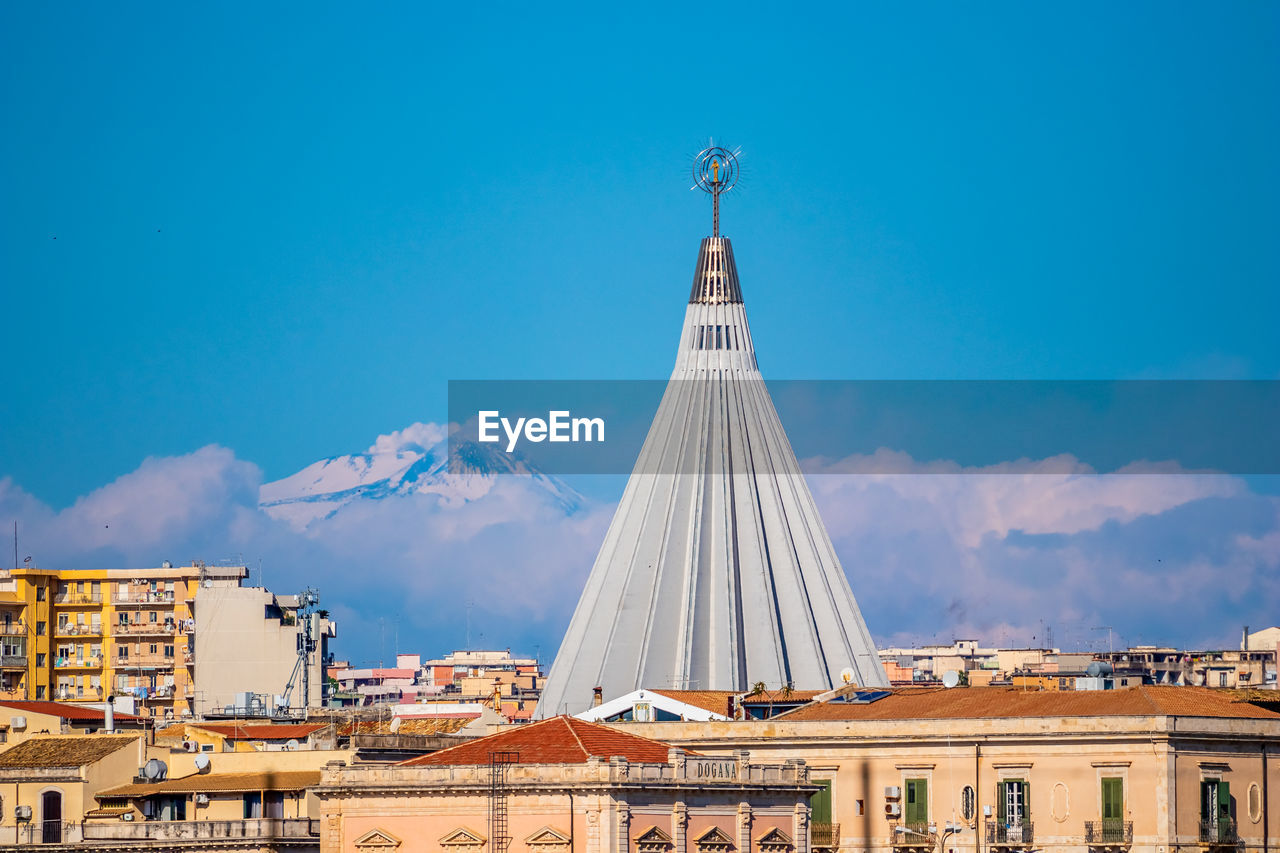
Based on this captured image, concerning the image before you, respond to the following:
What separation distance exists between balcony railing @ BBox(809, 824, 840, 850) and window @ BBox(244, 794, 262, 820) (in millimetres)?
10263

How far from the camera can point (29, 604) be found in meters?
104

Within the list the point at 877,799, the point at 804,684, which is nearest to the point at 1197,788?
the point at 877,799

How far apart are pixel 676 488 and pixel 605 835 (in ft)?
189

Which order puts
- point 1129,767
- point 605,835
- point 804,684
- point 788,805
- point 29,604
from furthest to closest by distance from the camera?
point 29,604, point 804,684, point 1129,767, point 788,805, point 605,835

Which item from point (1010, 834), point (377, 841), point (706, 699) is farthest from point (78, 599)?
point (377, 841)

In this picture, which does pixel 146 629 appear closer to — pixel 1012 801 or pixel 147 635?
pixel 147 635

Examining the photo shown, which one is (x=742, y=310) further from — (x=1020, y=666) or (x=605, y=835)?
(x=605, y=835)

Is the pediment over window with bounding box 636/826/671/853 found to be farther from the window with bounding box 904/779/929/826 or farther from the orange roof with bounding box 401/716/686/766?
the window with bounding box 904/779/929/826

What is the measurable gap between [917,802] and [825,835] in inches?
72.8

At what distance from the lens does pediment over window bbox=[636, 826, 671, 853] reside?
1866 inches

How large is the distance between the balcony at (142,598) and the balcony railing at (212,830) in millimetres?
53368

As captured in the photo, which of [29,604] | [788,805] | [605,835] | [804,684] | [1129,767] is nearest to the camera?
[605,835]

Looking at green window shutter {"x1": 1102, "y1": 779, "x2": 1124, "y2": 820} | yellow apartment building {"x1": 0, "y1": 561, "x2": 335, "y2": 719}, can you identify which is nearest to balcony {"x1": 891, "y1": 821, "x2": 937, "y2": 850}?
green window shutter {"x1": 1102, "y1": 779, "x2": 1124, "y2": 820}

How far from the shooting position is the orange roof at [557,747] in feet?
161
